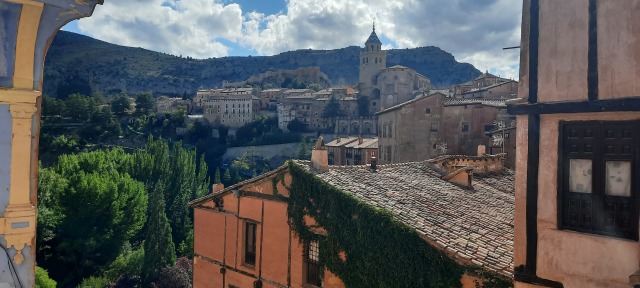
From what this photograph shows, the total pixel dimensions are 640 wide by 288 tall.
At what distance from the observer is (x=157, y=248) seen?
99.9ft

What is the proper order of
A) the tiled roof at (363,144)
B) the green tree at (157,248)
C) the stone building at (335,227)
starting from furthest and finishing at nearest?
the tiled roof at (363,144)
the green tree at (157,248)
the stone building at (335,227)

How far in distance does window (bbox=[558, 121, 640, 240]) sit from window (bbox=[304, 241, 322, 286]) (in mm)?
6912

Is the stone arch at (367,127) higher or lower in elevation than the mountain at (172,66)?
lower

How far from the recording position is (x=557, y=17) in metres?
6.37

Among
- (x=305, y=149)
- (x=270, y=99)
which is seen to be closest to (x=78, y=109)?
(x=305, y=149)

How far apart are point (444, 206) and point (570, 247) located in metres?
5.57

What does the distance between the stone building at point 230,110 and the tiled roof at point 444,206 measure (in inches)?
2805

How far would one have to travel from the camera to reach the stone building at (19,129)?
413 cm

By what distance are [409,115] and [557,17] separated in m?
24.0

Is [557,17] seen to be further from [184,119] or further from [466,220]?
[184,119]

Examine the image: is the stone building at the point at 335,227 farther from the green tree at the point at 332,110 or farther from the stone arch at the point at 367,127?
the green tree at the point at 332,110

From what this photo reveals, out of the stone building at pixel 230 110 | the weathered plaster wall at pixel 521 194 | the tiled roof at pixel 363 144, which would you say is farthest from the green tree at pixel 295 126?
the weathered plaster wall at pixel 521 194

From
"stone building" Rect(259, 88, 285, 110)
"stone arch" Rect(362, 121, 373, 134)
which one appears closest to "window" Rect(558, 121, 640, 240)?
"stone arch" Rect(362, 121, 373, 134)

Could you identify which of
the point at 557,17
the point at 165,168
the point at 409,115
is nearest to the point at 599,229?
the point at 557,17
